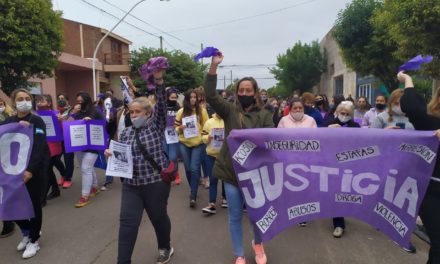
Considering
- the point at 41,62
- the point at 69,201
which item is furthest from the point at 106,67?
the point at 69,201

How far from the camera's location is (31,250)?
442 cm

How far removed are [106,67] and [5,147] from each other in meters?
32.9

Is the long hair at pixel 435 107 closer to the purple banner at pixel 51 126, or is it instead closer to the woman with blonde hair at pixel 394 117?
the woman with blonde hair at pixel 394 117

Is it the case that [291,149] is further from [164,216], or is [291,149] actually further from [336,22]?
[336,22]

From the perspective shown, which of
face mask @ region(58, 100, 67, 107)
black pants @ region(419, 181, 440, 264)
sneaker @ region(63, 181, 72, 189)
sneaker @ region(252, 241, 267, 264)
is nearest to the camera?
black pants @ region(419, 181, 440, 264)

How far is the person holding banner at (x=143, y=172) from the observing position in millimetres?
3705

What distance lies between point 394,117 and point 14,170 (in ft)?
14.8

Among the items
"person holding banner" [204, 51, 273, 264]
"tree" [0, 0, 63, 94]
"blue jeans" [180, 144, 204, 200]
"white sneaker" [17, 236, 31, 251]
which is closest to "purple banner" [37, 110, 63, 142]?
"blue jeans" [180, 144, 204, 200]

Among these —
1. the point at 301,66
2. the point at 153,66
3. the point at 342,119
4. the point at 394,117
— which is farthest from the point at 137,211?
the point at 301,66

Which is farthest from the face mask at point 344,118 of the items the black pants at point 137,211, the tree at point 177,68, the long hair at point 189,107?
the tree at point 177,68

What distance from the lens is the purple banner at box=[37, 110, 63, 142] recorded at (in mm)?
7059

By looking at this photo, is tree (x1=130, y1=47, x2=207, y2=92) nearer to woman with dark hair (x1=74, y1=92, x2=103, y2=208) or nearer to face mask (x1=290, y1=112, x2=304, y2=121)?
woman with dark hair (x1=74, y1=92, x2=103, y2=208)

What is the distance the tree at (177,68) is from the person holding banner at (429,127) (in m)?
29.9

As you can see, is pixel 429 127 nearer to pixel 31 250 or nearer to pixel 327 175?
pixel 327 175
